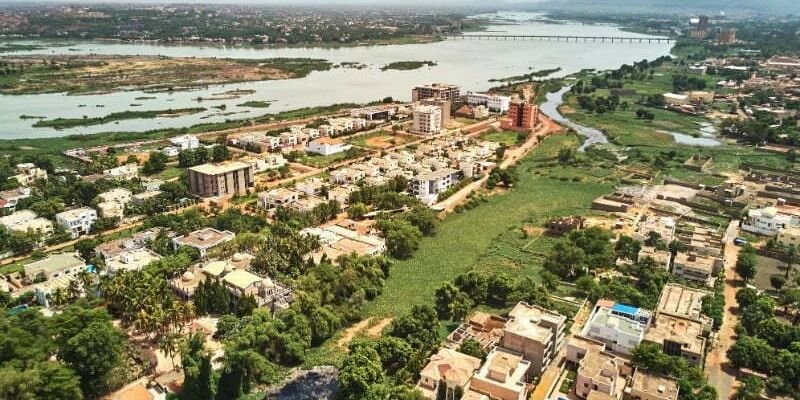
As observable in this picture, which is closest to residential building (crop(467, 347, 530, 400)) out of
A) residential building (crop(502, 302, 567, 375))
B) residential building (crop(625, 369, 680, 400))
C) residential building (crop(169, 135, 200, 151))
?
residential building (crop(502, 302, 567, 375))

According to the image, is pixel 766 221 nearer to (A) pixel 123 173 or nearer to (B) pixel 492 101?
(B) pixel 492 101

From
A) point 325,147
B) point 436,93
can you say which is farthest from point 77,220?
point 436,93

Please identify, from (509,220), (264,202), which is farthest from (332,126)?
(509,220)

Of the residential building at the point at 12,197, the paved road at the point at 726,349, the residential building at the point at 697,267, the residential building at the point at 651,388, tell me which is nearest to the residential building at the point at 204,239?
the residential building at the point at 12,197

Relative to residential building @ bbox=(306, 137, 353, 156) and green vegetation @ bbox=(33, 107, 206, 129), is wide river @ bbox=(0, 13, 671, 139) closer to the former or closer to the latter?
green vegetation @ bbox=(33, 107, 206, 129)

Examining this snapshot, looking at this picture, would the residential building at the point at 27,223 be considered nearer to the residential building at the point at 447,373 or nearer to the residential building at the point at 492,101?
the residential building at the point at 447,373
